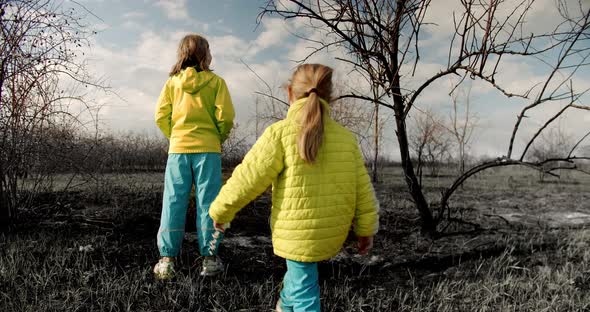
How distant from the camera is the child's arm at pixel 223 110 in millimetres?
3037

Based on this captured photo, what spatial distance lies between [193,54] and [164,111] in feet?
1.64

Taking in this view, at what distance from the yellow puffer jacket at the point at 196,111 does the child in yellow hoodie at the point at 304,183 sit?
1051 millimetres

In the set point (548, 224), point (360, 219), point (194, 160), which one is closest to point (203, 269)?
point (194, 160)

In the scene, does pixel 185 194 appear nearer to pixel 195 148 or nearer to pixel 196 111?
pixel 195 148

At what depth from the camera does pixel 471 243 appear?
13.6 ft

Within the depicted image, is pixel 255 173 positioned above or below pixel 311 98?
below

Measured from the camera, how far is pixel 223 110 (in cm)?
303

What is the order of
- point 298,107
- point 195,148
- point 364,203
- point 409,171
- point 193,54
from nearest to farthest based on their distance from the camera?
1. point 298,107
2. point 364,203
3. point 195,148
4. point 193,54
5. point 409,171

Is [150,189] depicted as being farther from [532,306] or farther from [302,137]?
[532,306]

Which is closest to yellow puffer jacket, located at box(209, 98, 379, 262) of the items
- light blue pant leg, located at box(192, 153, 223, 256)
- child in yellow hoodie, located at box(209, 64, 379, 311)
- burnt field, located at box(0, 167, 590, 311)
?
child in yellow hoodie, located at box(209, 64, 379, 311)

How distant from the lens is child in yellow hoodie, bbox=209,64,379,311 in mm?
1985

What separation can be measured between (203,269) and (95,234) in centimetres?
144

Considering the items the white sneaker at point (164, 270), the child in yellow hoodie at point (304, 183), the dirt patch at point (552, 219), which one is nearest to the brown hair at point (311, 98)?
the child in yellow hoodie at point (304, 183)

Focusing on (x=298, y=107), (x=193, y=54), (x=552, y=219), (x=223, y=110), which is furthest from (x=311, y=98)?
(x=552, y=219)
